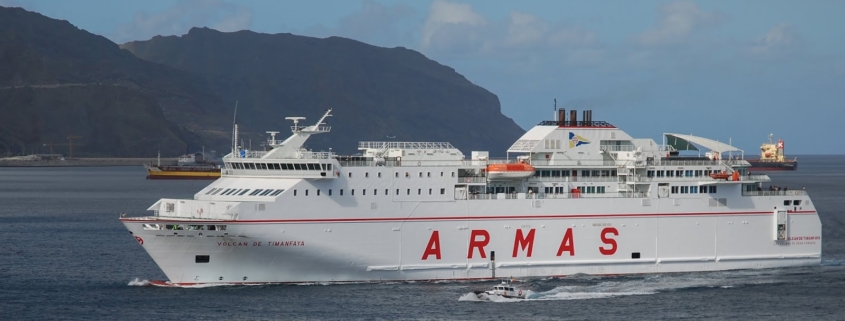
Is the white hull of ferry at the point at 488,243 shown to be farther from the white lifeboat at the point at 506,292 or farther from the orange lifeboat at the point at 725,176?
the white lifeboat at the point at 506,292

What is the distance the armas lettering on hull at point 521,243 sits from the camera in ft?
130

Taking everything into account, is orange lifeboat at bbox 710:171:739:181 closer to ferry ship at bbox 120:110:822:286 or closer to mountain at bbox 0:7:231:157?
ferry ship at bbox 120:110:822:286

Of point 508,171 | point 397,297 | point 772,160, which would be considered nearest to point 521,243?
point 508,171

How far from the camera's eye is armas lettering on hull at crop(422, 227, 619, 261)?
39.5 metres

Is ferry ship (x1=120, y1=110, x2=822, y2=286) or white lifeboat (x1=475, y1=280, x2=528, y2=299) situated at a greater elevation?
ferry ship (x1=120, y1=110, x2=822, y2=286)

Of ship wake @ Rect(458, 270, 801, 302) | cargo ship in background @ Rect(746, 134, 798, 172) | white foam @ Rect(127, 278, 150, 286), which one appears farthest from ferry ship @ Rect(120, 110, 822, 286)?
cargo ship in background @ Rect(746, 134, 798, 172)

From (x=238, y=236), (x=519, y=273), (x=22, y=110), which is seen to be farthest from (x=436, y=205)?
(x=22, y=110)

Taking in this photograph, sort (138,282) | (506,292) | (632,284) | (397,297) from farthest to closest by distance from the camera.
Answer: (632,284), (138,282), (506,292), (397,297)

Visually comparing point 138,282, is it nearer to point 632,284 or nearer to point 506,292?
point 506,292

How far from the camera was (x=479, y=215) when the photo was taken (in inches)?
1578

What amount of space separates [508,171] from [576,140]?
3.90m

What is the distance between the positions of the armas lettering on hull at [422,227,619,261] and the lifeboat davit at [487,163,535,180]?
2.01 meters

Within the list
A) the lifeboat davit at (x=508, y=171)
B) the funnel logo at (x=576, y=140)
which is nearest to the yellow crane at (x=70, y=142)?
the funnel logo at (x=576, y=140)

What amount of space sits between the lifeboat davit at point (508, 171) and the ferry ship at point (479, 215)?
0.16ft
